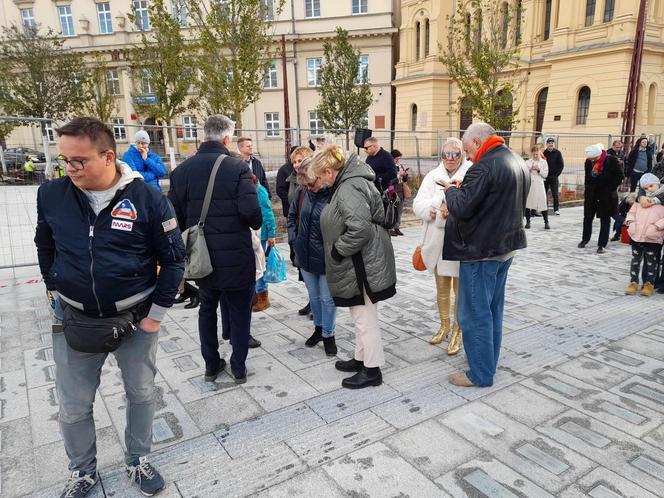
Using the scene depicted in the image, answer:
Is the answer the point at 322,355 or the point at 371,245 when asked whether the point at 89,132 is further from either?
the point at 322,355

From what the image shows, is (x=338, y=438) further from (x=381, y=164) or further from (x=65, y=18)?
(x=65, y=18)

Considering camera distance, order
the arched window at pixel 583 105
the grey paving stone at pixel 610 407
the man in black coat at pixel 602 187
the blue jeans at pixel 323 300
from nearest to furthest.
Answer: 1. the grey paving stone at pixel 610 407
2. the blue jeans at pixel 323 300
3. the man in black coat at pixel 602 187
4. the arched window at pixel 583 105

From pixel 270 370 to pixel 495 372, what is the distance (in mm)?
1835

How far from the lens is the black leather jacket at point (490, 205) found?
323 centimetres

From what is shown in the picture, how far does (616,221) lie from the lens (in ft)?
30.0

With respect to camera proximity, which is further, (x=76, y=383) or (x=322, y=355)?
(x=322, y=355)

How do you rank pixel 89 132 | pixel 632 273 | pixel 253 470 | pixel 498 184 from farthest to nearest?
pixel 632 273 < pixel 498 184 < pixel 253 470 < pixel 89 132

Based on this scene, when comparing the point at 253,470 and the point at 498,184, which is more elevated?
the point at 498,184

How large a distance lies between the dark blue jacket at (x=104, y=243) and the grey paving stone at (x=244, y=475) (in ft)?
3.40

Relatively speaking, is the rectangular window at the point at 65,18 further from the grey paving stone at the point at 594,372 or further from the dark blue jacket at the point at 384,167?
the grey paving stone at the point at 594,372

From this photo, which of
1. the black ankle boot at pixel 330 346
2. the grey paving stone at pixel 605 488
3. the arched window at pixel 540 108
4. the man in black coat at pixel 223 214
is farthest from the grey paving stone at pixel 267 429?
the arched window at pixel 540 108

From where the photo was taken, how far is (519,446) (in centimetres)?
293

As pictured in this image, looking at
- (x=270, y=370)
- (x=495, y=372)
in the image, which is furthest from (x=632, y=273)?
(x=270, y=370)

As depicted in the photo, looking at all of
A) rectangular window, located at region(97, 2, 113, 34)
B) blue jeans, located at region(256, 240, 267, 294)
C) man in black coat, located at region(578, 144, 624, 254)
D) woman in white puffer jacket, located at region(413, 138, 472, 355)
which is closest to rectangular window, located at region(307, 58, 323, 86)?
rectangular window, located at region(97, 2, 113, 34)
